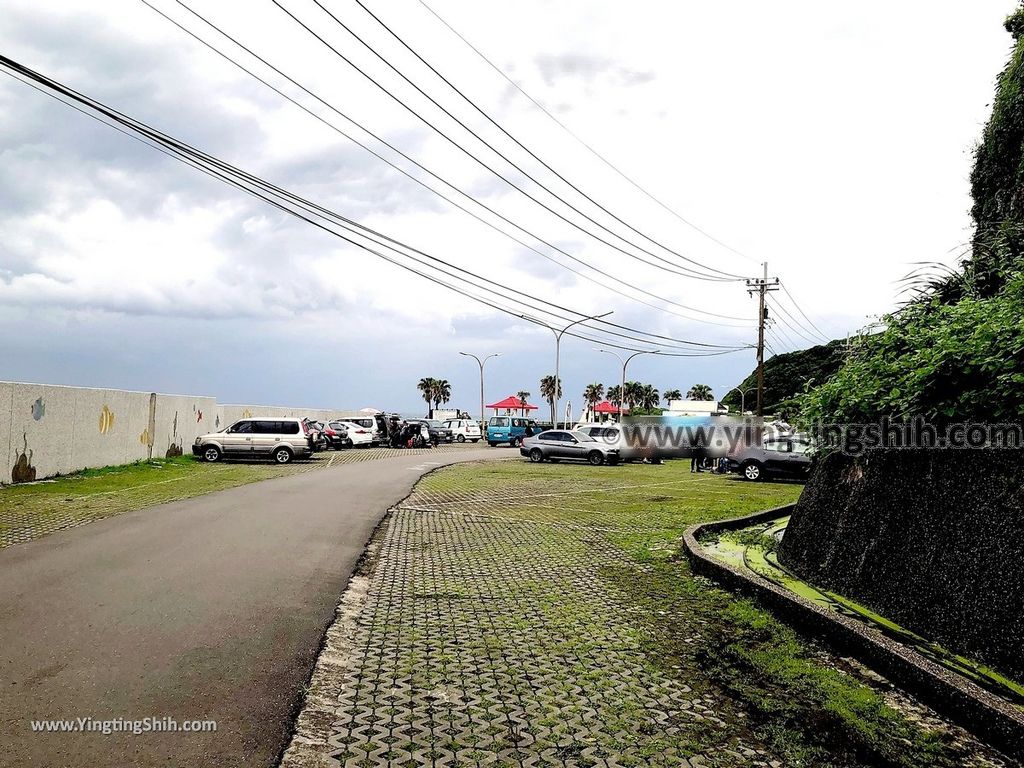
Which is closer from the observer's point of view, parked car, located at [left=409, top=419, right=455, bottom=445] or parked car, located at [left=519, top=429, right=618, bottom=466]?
parked car, located at [left=519, top=429, right=618, bottom=466]

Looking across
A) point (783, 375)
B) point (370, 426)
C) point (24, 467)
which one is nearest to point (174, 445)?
point (24, 467)

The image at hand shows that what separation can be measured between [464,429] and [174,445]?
3239cm

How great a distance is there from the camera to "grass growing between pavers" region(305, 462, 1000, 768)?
169 inches

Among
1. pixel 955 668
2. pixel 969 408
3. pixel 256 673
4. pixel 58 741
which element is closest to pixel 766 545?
pixel 969 408

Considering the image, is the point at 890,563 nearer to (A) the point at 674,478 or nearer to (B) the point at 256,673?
(B) the point at 256,673

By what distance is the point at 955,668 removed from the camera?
17.5 ft

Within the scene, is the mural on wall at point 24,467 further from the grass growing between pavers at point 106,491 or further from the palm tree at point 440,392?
the palm tree at point 440,392

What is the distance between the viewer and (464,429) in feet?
200

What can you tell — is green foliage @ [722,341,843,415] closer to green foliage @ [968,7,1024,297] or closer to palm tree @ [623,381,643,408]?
palm tree @ [623,381,643,408]

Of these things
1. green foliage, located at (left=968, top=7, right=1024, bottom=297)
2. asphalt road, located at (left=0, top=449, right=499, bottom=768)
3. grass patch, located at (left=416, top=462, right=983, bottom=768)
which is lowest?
A: grass patch, located at (left=416, top=462, right=983, bottom=768)

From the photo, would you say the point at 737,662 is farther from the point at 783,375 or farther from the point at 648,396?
the point at 648,396

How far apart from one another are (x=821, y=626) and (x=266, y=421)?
1093 inches

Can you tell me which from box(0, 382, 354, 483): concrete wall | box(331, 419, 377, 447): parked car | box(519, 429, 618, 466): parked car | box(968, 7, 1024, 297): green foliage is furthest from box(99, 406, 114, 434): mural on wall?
box(968, 7, 1024, 297): green foliage

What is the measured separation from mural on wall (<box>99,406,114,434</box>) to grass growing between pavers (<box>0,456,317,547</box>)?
1.27 metres
